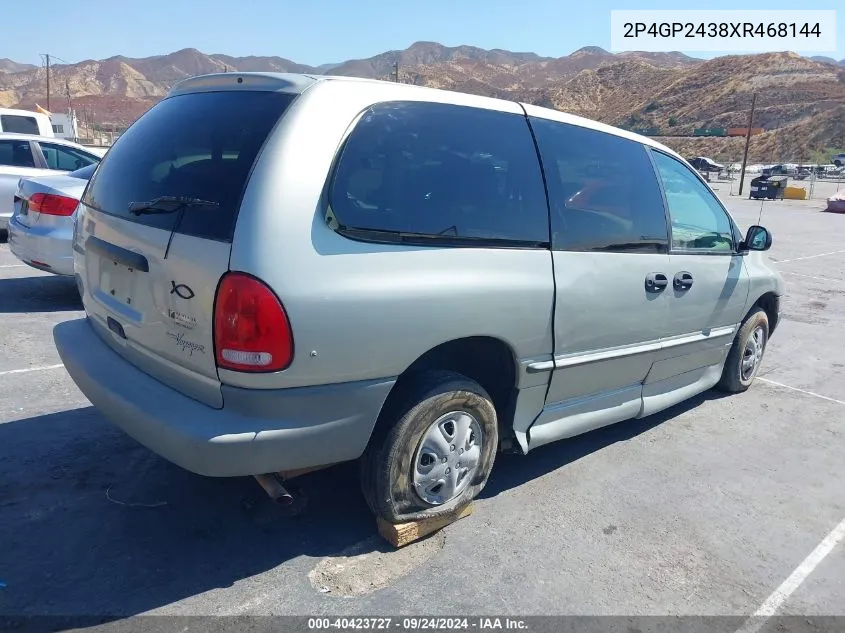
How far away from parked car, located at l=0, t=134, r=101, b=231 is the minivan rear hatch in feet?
24.5

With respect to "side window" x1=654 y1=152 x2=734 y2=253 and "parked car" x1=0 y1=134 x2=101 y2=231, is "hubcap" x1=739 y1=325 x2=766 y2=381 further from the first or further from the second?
"parked car" x1=0 y1=134 x2=101 y2=231

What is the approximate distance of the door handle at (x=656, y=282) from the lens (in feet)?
12.5

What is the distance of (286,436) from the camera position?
101 inches

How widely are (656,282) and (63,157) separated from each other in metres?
9.37

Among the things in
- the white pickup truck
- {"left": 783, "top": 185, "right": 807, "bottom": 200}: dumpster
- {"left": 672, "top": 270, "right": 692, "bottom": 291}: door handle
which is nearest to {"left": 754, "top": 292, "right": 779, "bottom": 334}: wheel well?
{"left": 672, "top": 270, "right": 692, "bottom": 291}: door handle

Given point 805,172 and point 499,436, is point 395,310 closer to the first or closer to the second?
point 499,436

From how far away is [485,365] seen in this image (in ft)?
11.0

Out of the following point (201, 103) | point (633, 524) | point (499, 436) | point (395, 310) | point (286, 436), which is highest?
point (201, 103)

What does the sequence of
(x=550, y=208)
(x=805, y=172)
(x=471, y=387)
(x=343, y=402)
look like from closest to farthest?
(x=343, y=402)
(x=471, y=387)
(x=550, y=208)
(x=805, y=172)

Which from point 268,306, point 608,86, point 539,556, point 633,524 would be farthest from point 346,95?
point 608,86

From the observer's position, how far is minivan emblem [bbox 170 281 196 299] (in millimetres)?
2613

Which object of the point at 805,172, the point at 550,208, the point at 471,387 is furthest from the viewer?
the point at 805,172

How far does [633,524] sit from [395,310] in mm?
1719

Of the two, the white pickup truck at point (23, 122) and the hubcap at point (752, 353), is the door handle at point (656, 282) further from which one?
the white pickup truck at point (23, 122)
